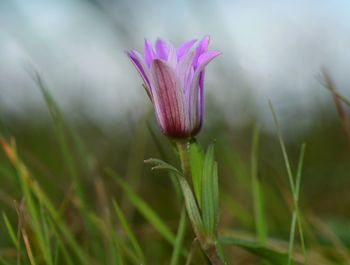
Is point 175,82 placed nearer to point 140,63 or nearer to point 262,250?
point 140,63

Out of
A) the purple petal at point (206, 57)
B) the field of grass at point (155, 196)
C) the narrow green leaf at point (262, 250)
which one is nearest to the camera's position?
the purple petal at point (206, 57)

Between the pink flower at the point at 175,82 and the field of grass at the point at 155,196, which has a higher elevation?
the pink flower at the point at 175,82

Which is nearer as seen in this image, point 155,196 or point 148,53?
point 148,53

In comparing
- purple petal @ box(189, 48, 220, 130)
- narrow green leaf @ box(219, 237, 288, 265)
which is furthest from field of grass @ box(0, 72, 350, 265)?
purple petal @ box(189, 48, 220, 130)

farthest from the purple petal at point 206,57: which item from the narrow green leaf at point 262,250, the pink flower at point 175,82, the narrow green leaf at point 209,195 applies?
the narrow green leaf at point 262,250

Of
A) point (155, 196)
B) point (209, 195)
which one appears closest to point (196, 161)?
point (209, 195)

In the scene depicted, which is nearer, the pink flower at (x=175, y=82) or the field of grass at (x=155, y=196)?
the pink flower at (x=175, y=82)

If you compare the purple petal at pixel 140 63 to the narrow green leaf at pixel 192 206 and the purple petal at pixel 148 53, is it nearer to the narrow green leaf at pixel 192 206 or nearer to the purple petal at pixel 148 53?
the purple petal at pixel 148 53

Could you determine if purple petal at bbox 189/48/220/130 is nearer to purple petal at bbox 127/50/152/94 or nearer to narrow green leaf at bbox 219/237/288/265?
purple petal at bbox 127/50/152/94
